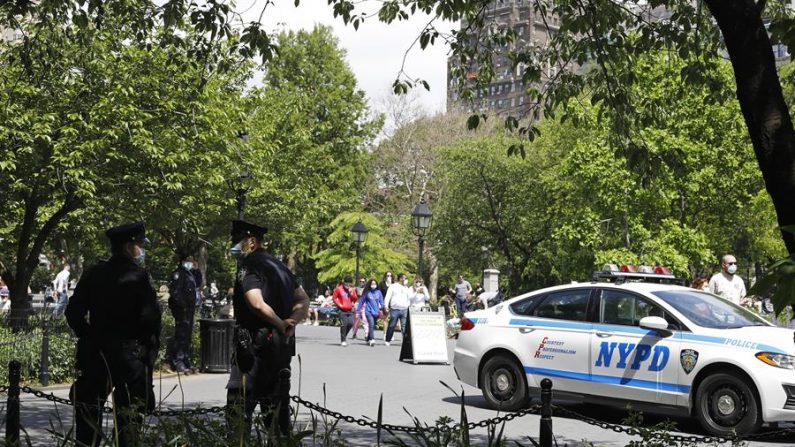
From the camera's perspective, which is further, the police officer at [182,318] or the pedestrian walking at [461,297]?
the pedestrian walking at [461,297]

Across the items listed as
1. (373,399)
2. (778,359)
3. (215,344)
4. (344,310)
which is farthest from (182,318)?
(344,310)

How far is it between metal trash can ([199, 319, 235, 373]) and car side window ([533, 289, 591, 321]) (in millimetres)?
6283

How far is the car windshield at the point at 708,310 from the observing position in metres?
12.2

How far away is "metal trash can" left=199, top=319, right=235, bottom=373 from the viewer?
59.1 ft

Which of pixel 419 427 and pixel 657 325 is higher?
pixel 657 325

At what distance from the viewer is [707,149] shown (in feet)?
149

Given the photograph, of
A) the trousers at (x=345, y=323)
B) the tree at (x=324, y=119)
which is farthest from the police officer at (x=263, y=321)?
the tree at (x=324, y=119)

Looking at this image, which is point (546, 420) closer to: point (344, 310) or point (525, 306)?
point (525, 306)

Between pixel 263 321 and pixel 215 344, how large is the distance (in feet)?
34.3

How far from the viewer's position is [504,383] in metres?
13.6

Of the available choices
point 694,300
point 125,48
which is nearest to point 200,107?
point 125,48

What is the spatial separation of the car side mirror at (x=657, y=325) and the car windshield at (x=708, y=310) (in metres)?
0.33

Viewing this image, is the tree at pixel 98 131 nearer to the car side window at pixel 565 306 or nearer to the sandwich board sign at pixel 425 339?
the sandwich board sign at pixel 425 339

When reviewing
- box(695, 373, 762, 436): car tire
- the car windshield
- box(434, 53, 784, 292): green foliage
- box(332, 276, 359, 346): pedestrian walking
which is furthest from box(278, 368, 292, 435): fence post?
box(434, 53, 784, 292): green foliage
